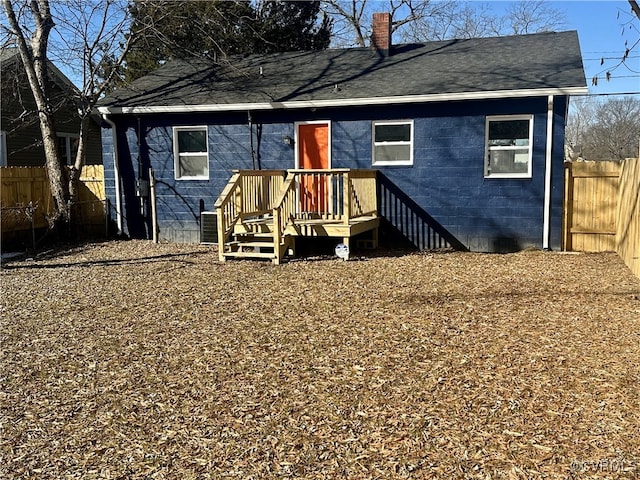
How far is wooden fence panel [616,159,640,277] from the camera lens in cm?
796

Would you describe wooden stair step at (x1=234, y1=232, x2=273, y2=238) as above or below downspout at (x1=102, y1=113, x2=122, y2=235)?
below

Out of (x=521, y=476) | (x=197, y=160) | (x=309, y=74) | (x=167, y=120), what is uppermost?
(x=309, y=74)

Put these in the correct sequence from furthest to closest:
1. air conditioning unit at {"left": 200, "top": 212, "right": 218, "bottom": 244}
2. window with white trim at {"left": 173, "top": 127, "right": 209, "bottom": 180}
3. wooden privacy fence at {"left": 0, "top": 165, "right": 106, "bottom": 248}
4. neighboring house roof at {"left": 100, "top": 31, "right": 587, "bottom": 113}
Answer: window with white trim at {"left": 173, "top": 127, "right": 209, "bottom": 180} < air conditioning unit at {"left": 200, "top": 212, "right": 218, "bottom": 244} < wooden privacy fence at {"left": 0, "top": 165, "right": 106, "bottom": 248} < neighboring house roof at {"left": 100, "top": 31, "right": 587, "bottom": 113}

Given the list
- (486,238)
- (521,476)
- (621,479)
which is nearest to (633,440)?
(621,479)

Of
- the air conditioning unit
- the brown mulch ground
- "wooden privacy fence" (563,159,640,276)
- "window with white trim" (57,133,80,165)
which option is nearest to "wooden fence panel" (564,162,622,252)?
"wooden privacy fence" (563,159,640,276)

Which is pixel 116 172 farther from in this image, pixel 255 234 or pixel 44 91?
pixel 255 234

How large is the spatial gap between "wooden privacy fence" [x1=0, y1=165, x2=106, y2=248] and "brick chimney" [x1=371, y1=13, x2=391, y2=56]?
7274 millimetres

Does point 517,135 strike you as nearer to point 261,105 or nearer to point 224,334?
point 261,105

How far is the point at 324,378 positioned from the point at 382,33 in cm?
1080

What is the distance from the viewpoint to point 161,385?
14.0 feet

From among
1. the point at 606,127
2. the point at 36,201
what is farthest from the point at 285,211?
the point at 606,127

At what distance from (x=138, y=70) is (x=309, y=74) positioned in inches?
412

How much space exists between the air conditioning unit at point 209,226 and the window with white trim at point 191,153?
0.89 m

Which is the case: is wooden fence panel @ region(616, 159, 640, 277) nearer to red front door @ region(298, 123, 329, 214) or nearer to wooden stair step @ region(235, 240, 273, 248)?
red front door @ region(298, 123, 329, 214)
